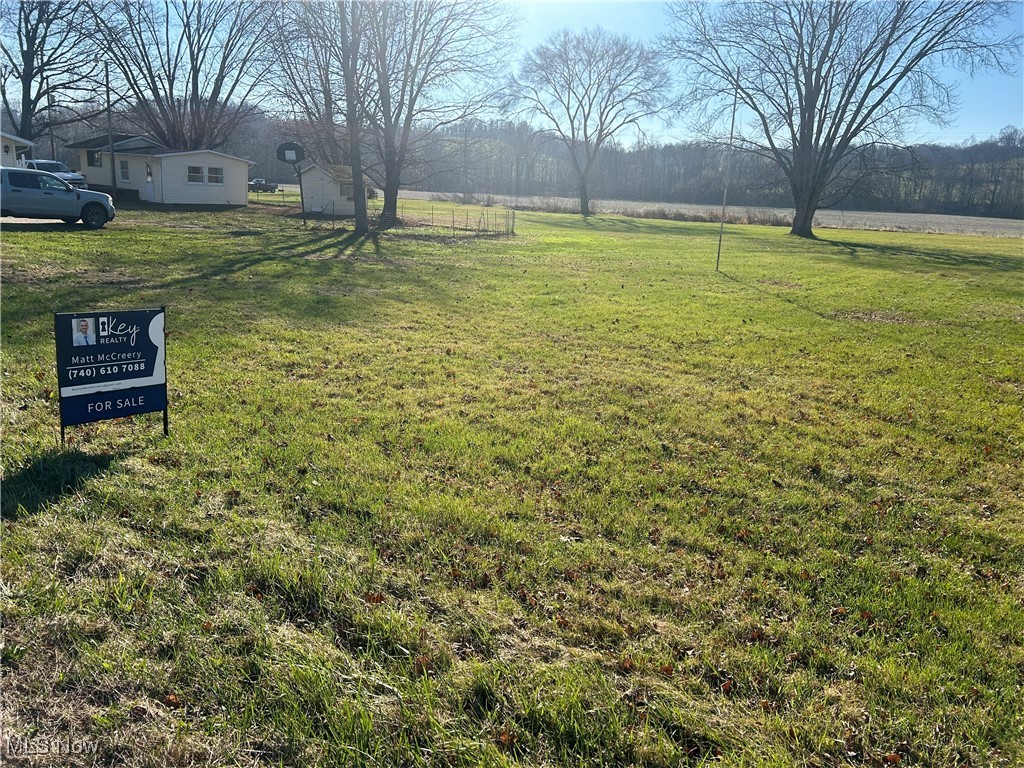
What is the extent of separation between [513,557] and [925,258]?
26.7 metres

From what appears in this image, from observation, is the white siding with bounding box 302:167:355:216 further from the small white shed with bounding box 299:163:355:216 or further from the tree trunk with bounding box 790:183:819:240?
the tree trunk with bounding box 790:183:819:240

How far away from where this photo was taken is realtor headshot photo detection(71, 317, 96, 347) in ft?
14.5

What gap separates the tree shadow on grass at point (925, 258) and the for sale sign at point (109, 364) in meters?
22.3

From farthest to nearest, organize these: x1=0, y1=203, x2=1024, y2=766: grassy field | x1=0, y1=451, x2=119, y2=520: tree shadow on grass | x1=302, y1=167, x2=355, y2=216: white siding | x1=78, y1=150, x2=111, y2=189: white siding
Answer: x1=78, y1=150, x2=111, y2=189: white siding
x1=302, y1=167, x2=355, y2=216: white siding
x1=0, y1=451, x2=119, y2=520: tree shadow on grass
x1=0, y1=203, x2=1024, y2=766: grassy field

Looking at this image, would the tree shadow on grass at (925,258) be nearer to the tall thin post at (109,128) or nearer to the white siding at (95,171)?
the tall thin post at (109,128)

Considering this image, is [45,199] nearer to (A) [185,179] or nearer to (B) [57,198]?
(B) [57,198]

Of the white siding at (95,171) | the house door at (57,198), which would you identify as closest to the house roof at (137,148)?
the white siding at (95,171)

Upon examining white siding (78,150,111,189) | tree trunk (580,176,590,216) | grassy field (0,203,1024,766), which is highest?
tree trunk (580,176,590,216)

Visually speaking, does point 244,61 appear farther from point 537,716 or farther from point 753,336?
point 537,716

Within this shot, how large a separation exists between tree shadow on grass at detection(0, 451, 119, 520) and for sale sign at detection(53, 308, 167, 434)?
0.28 metres

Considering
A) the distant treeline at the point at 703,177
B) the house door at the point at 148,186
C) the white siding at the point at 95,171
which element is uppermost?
the distant treeline at the point at 703,177

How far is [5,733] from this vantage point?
7.88 ft

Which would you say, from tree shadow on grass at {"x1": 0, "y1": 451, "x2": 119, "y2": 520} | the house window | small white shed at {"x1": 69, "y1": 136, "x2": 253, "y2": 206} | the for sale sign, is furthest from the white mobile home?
tree shadow on grass at {"x1": 0, "y1": 451, "x2": 119, "y2": 520}

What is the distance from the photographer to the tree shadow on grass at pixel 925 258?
21844 millimetres
